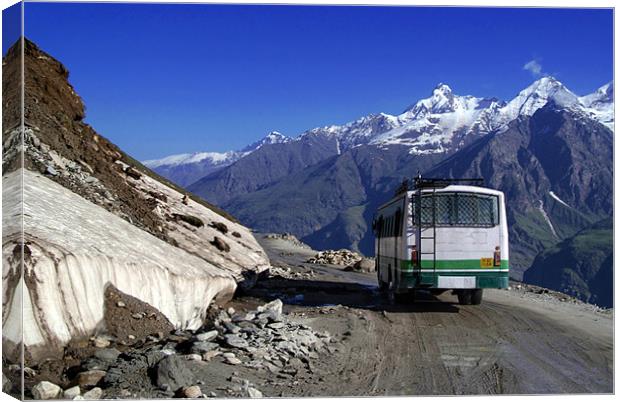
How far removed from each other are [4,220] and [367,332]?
8085 millimetres

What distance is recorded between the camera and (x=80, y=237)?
34.3 feet

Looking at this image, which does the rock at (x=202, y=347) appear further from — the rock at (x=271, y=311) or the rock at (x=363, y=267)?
the rock at (x=363, y=267)

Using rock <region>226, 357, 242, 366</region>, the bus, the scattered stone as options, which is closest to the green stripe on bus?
the bus

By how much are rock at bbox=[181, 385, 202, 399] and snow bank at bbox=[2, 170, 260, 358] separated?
194 cm

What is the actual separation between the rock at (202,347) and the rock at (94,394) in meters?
1.90

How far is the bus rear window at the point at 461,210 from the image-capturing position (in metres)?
17.7

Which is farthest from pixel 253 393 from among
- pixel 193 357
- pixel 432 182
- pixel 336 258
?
pixel 336 258

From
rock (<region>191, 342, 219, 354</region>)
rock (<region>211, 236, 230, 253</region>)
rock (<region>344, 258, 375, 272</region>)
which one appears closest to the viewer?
rock (<region>191, 342, 219, 354</region>)

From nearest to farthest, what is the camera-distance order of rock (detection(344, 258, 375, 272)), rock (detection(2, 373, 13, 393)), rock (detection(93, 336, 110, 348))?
rock (detection(2, 373, 13, 393))
rock (detection(93, 336, 110, 348))
rock (detection(344, 258, 375, 272))

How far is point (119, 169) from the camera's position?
68.0ft

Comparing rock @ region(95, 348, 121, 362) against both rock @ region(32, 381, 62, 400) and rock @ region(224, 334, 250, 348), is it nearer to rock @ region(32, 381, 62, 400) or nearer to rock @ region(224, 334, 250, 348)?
rock @ region(32, 381, 62, 400)

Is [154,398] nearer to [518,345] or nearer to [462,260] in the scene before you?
[518,345]

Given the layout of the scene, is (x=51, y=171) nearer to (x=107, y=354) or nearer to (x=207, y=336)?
(x=207, y=336)

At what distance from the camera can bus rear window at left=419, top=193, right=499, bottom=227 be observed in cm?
1773
